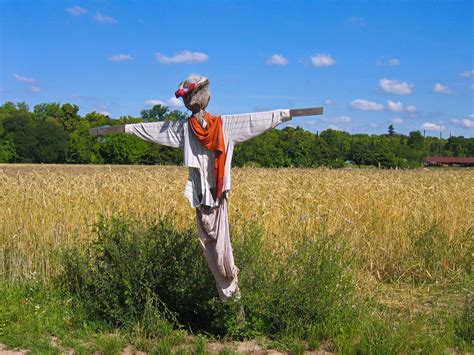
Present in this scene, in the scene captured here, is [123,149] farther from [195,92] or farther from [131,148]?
[195,92]

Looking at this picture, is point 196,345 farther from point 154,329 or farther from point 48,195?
point 48,195

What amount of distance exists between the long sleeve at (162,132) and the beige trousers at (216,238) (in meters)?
0.74

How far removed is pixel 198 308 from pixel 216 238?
1.19 meters

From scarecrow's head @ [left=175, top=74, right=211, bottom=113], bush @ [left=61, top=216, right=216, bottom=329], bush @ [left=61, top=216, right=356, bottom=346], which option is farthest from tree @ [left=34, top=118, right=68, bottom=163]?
scarecrow's head @ [left=175, top=74, right=211, bottom=113]

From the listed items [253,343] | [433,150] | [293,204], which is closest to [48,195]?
[293,204]

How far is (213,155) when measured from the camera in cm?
468

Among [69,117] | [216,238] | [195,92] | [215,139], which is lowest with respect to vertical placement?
[216,238]

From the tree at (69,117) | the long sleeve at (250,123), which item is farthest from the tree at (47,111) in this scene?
the long sleeve at (250,123)

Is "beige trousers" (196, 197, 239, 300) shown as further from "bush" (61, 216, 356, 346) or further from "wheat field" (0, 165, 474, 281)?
"wheat field" (0, 165, 474, 281)

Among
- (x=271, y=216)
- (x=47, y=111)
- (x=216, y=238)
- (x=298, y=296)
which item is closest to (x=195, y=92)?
(x=216, y=238)

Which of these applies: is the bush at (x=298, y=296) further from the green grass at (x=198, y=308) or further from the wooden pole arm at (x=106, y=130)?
the wooden pole arm at (x=106, y=130)

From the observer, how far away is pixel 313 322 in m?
5.09

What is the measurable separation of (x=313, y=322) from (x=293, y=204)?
12.6 ft

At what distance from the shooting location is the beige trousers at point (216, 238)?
464 cm
